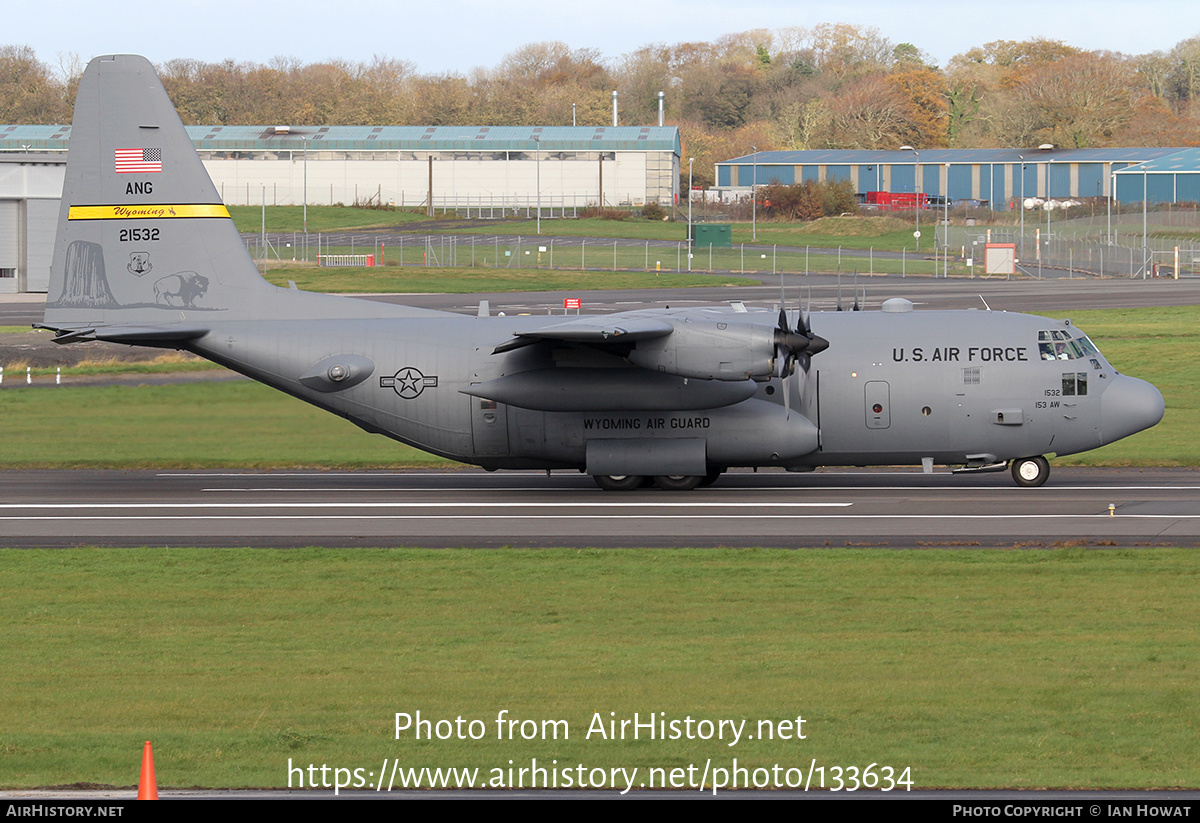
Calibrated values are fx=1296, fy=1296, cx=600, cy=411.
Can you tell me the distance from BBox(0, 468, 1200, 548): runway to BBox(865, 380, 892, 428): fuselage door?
1.64 metres

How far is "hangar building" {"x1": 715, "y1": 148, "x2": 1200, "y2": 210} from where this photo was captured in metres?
134

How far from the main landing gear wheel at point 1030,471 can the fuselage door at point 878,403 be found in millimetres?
3265

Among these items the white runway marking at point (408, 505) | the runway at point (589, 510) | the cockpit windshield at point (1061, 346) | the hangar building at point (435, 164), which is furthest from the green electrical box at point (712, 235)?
the white runway marking at point (408, 505)

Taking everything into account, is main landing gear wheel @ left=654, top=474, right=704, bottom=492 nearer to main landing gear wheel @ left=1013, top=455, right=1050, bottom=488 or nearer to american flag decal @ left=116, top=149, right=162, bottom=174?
main landing gear wheel @ left=1013, top=455, right=1050, bottom=488

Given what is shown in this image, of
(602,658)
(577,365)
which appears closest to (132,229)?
(577,365)

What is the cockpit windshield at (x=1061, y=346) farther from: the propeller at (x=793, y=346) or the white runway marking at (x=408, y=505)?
the white runway marking at (x=408, y=505)

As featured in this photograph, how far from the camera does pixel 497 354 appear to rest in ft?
90.4

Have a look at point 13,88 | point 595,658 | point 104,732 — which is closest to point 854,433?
point 595,658

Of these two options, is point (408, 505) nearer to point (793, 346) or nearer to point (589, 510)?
point (589, 510)

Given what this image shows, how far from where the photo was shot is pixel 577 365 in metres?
26.8

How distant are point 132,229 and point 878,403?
1689cm

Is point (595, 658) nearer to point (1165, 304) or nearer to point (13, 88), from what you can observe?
point (1165, 304)

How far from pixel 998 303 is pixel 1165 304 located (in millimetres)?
8935

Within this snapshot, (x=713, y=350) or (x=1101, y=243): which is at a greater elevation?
(x=1101, y=243)
